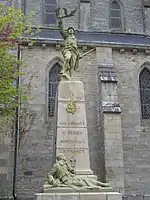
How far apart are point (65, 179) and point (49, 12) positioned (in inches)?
621

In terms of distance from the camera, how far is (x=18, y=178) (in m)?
13.4

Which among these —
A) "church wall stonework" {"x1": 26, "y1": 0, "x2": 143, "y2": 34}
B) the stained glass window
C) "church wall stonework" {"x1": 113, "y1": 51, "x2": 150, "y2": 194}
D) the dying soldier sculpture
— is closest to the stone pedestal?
the dying soldier sculpture

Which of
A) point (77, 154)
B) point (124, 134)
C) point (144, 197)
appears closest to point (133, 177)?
point (144, 197)

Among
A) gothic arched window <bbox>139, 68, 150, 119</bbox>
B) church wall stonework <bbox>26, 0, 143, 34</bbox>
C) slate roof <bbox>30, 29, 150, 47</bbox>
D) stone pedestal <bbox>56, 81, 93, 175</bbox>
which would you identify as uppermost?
church wall stonework <bbox>26, 0, 143, 34</bbox>

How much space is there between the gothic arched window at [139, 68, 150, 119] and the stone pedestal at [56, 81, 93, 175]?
27.8 feet

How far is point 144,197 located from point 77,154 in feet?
25.7

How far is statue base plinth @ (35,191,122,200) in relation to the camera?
21.8ft

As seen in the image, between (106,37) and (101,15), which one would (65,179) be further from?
(101,15)

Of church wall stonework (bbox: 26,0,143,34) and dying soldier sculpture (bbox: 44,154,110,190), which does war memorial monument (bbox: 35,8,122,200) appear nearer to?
dying soldier sculpture (bbox: 44,154,110,190)

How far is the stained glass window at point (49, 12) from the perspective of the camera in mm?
20203

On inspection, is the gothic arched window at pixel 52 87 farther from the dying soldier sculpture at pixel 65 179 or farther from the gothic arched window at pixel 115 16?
the dying soldier sculpture at pixel 65 179

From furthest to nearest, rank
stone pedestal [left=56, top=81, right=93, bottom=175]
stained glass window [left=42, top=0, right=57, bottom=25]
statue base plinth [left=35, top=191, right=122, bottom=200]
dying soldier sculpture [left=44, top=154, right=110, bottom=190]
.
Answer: stained glass window [left=42, top=0, right=57, bottom=25] < stone pedestal [left=56, top=81, right=93, bottom=175] < dying soldier sculpture [left=44, top=154, right=110, bottom=190] < statue base plinth [left=35, top=191, right=122, bottom=200]

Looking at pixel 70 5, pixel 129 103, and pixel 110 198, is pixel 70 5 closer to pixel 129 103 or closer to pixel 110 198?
pixel 129 103

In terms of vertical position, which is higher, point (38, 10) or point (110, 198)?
point (38, 10)
